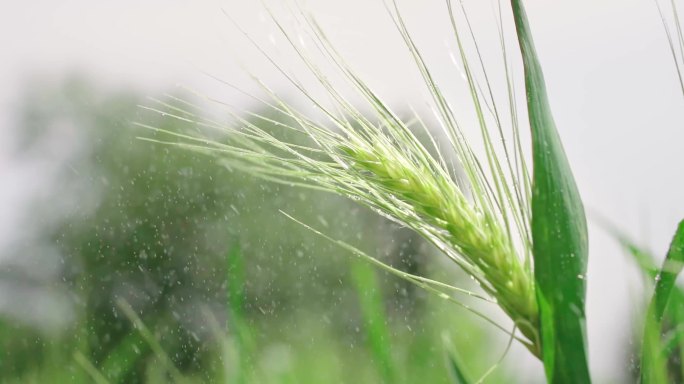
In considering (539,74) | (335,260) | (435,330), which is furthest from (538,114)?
(335,260)

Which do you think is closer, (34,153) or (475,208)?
(475,208)

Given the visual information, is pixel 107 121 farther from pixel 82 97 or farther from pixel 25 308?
pixel 25 308

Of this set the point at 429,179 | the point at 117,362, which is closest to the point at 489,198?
the point at 429,179

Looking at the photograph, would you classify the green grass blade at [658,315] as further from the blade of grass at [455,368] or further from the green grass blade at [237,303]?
the green grass blade at [237,303]

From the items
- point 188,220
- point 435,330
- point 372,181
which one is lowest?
point 188,220

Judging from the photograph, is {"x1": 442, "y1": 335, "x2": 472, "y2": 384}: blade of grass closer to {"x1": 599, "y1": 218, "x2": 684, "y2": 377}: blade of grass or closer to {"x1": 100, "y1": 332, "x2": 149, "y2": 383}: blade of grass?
{"x1": 599, "y1": 218, "x2": 684, "y2": 377}: blade of grass

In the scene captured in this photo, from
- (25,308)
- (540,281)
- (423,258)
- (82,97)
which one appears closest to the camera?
(540,281)

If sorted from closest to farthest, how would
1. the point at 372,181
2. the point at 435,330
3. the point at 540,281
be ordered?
1. the point at 540,281
2. the point at 372,181
3. the point at 435,330
